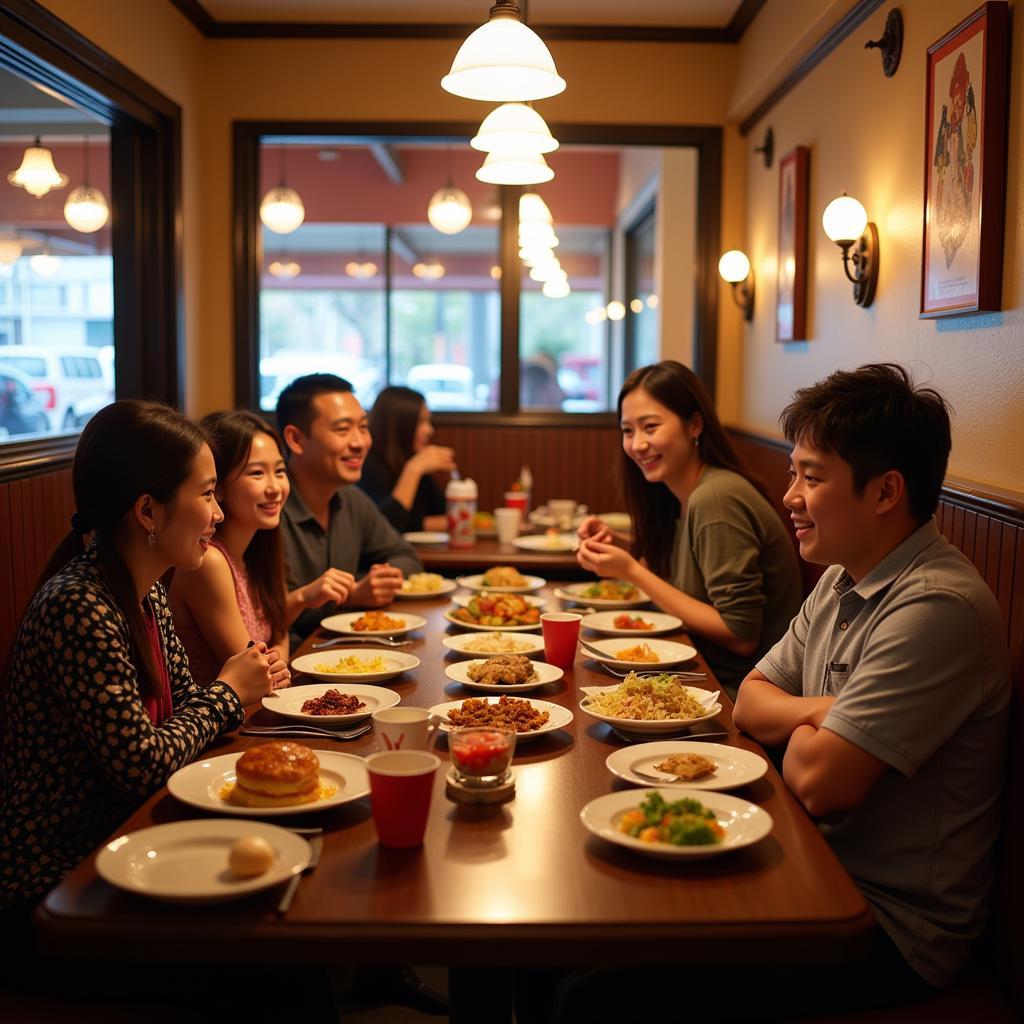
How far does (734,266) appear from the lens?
197 inches

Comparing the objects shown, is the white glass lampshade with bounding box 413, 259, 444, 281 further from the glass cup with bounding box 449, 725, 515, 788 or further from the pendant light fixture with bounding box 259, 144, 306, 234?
the glass cup with bounding box 449, 725, 515, 788

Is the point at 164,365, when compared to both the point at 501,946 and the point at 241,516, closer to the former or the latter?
the point at 241,516

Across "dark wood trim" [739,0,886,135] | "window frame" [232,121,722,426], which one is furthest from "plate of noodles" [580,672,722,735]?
"window frame" [232,121,722,426]

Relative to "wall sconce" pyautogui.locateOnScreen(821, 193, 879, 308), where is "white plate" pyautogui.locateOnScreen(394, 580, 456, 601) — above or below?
below

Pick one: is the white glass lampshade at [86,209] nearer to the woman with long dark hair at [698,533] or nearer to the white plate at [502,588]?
the white plate at [502,588]

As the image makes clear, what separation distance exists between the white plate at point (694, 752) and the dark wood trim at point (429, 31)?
4305mm

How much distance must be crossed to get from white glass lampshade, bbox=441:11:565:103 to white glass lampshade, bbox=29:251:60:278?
1832mm

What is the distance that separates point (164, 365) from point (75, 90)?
49.9 inches

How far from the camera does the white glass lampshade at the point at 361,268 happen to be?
9977 mm

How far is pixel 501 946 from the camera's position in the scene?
123 centimetres

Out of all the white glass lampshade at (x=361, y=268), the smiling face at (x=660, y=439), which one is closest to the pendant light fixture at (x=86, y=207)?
the smiling face at (x=660, y=439)

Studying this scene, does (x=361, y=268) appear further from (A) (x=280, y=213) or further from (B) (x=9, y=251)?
(B) (x=9, y=251)

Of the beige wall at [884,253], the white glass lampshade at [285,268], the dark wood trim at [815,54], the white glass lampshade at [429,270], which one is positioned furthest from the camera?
the white glass lampshade at [285,268]

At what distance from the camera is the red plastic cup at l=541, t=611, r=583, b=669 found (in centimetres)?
229
